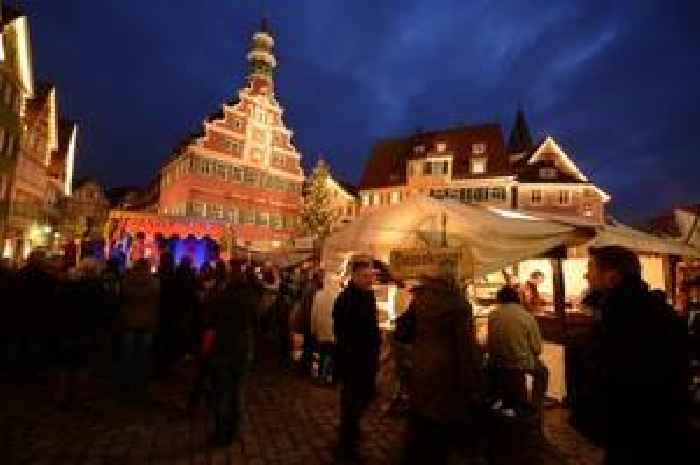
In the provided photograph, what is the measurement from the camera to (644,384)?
9.62 ft

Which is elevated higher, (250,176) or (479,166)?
(479,166)

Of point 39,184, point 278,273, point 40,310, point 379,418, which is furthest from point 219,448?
point 39,184

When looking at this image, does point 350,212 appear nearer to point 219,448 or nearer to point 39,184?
point 39,184

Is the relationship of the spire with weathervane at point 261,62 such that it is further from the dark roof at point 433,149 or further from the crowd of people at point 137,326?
the crowd of people at point 137,326

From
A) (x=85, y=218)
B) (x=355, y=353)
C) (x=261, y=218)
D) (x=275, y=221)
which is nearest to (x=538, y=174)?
(x=275, y=221)

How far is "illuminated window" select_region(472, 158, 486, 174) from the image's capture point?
54031 mm

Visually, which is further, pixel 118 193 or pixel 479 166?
pixel 118 193

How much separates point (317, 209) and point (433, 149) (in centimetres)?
1260

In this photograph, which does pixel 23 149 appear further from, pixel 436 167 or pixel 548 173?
pixel 548 173

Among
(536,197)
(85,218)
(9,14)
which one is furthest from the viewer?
(536,197)

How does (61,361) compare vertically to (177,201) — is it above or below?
below

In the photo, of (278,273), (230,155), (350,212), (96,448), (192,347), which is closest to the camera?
(96,448)

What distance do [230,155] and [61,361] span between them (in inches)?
1702

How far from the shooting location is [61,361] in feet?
29.8
